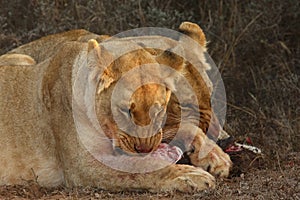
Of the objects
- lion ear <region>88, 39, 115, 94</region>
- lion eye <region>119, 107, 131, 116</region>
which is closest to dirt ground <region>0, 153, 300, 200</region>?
lion eye <region>119, 107, 131, 116</region>

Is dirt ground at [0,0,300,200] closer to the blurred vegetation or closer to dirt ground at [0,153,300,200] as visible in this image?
the blurred vegetation

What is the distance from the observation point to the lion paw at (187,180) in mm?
4641

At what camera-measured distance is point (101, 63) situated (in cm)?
466

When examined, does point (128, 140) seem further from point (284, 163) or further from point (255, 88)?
point (255, 88)

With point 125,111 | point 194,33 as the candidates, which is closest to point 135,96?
point 125,111

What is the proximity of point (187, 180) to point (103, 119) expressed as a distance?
0.62 metres

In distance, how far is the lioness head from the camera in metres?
4.43

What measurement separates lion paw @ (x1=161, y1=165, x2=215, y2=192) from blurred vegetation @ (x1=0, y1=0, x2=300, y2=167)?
8.23 ft

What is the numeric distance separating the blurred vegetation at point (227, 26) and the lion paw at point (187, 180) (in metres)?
2.51

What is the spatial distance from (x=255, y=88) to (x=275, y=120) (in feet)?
4.14

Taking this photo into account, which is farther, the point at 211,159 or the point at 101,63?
the point at 211,159

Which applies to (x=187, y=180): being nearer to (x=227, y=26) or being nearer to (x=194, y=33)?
(x=194, y=33)

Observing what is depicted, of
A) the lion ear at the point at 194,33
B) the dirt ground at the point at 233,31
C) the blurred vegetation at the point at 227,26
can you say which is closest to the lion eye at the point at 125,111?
the lion ear at the point at 194,33

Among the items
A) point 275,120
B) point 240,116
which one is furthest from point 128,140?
point 240,116
